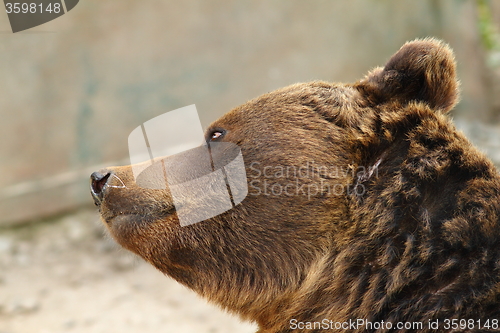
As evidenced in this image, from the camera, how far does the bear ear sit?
9.55 ft

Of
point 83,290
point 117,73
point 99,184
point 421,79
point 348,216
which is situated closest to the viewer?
point 348,216

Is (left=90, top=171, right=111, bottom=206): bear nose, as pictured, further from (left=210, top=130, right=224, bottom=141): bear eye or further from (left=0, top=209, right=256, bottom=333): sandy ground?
(left=0, top=209, right=256, bottom=333): sandy ground

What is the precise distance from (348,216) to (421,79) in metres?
0.91

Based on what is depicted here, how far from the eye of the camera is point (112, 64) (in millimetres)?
7039

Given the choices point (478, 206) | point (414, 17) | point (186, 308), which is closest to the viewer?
point (478, 206)

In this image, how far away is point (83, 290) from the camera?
245 inches

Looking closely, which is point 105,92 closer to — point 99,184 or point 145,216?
point 99,184

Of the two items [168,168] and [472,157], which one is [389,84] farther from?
[168,168]

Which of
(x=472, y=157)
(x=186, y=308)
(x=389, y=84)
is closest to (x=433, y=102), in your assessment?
(x=389, y=84)

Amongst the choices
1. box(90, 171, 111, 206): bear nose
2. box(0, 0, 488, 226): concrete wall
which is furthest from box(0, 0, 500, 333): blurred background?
box(90, 171, 111, 206): bear nose

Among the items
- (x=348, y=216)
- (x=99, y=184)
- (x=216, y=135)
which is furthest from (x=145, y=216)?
(x=348, y=216)

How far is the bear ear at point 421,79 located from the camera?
9.55ft

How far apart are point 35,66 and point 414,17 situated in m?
5.76

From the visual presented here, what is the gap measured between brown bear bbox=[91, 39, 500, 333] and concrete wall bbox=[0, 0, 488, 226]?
396cm
